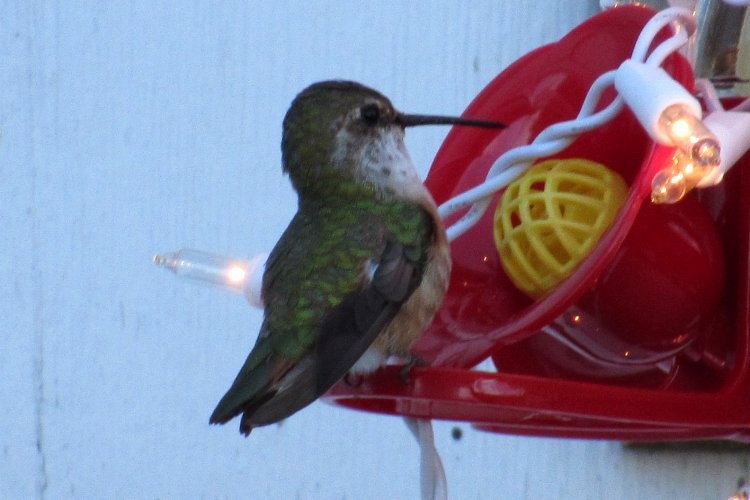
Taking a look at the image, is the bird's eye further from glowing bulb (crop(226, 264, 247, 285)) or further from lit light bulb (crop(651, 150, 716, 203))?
lit light bulb (crop(651, 150, 716, 203))

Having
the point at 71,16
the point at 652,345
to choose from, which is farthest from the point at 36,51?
the point at 652,345

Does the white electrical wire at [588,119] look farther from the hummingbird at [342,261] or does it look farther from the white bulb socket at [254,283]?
the white bulb socket at [254,283]

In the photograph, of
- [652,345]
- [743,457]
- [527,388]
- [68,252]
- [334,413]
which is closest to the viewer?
[527,388]

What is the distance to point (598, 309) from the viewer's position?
5.74 feet

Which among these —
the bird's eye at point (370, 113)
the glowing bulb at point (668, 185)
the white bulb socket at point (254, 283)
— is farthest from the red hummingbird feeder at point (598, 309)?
the white bulb socket at point (254, 283)

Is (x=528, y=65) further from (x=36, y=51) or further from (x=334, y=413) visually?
(x=36, y=51)

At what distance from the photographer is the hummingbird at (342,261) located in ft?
5.05

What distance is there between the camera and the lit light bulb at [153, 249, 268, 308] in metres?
1.77

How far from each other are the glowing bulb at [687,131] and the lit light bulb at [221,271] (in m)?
0.67

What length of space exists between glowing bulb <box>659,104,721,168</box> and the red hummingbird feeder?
0.17ft

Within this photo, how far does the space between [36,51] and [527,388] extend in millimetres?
2122

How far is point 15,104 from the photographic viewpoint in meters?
3.10

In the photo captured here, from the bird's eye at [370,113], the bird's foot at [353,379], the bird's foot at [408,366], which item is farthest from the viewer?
the bird's eye at [370,113]

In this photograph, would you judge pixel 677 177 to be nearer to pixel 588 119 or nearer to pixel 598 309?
pixel 588 119
